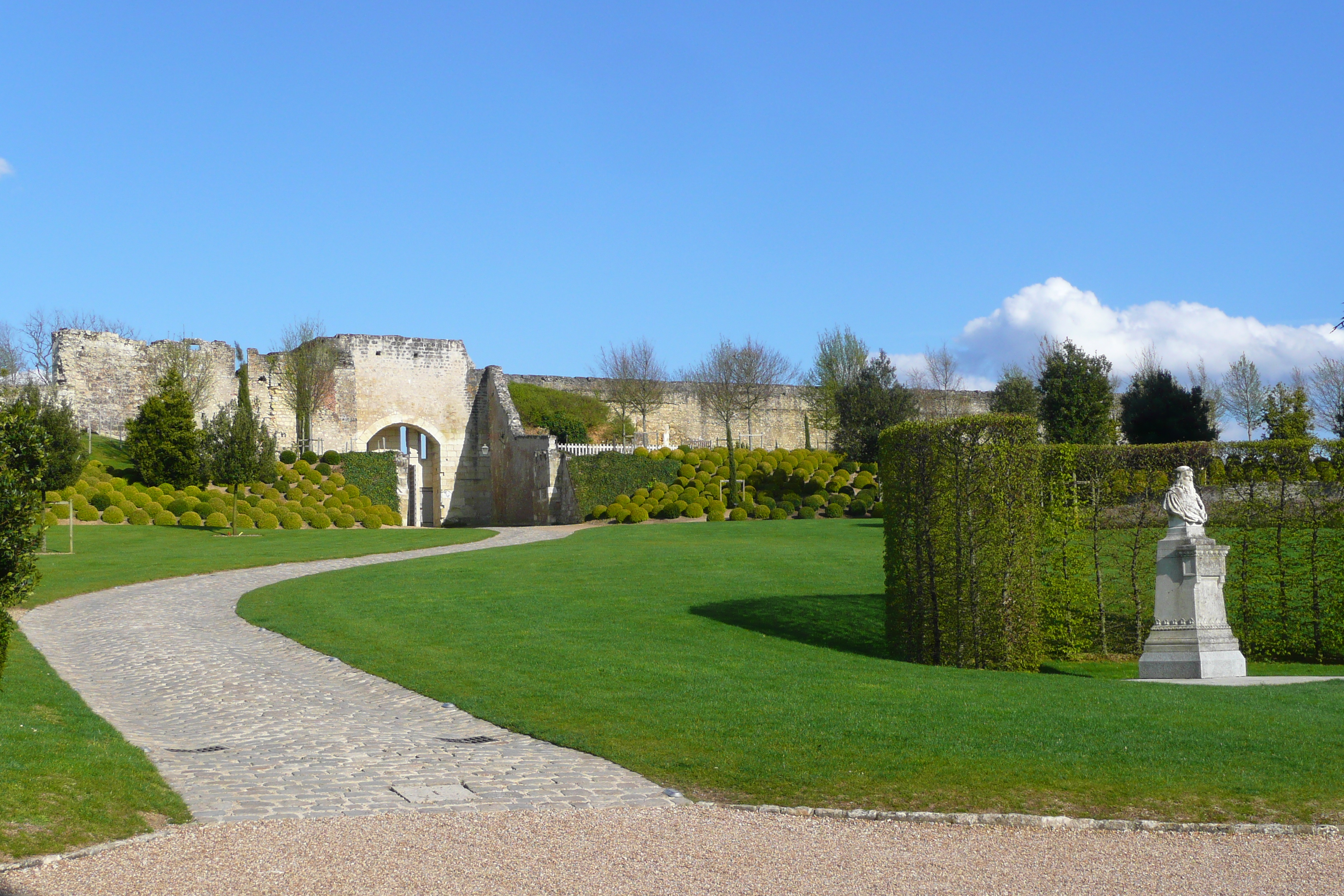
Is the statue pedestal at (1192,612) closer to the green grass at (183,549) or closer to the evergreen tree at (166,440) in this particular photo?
the green grass at (183,549)

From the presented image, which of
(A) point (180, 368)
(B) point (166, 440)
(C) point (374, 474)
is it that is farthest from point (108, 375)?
(C) point (374, 474)

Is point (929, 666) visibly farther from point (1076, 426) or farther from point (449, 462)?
point (449, 462)

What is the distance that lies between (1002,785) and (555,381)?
1430 inches

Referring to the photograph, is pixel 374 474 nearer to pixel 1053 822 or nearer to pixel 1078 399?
pixel 1078 399

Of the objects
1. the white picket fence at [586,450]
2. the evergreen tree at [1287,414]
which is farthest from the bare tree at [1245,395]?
the white picket fence at [586,450]

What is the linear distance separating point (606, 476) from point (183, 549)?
1476 centimetres

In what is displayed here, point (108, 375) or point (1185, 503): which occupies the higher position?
point (108, 375)

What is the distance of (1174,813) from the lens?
5328mm

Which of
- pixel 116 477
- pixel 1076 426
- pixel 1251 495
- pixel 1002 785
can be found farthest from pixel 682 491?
pixel 1002 785

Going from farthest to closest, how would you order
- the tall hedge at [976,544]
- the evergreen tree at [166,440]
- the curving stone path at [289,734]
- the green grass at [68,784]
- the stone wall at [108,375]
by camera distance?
the stone wall at [108,375] < the evergreen tree at [166,440] < the tall hedge at [976,544] < the curving stone path at [289,734] < the green grass at [68,784]

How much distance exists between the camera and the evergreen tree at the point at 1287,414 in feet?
111

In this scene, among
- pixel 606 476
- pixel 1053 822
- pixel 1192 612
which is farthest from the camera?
pixel 606 476

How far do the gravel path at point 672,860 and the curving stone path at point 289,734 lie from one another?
0.42 metres

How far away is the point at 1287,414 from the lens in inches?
1384
